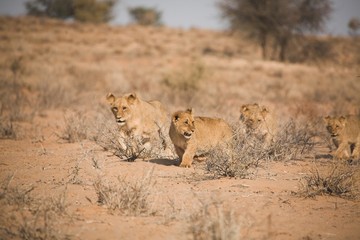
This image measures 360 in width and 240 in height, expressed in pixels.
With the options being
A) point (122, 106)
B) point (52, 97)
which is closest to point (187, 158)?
point (122, 106)

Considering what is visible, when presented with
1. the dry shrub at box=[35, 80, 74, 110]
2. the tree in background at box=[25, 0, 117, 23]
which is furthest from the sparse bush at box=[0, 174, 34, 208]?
the tree in background at box=[25, 0, 117, 23]

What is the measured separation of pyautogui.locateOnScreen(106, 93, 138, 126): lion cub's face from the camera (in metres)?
9.68

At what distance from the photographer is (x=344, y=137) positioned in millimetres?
11086

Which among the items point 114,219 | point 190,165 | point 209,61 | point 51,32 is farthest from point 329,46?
point 114,219

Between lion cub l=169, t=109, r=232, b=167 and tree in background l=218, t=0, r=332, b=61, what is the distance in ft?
102

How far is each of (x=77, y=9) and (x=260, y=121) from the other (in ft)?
178

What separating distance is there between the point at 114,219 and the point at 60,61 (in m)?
24.7

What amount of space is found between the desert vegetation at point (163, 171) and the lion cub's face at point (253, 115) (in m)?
0.37

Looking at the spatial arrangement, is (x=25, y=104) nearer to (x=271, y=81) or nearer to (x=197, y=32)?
(x=271, y=81)

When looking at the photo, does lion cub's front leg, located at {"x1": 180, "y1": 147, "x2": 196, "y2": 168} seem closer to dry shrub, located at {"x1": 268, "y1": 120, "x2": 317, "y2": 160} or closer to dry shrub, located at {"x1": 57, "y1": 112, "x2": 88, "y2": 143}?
dry shrub, located at {"x1": 268, "y1": 120, "x2": 317, "y2": 160}

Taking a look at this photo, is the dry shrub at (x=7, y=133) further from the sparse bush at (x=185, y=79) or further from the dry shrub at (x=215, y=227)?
the sparse bush at (x=185, y=79)

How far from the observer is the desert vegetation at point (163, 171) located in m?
5.73

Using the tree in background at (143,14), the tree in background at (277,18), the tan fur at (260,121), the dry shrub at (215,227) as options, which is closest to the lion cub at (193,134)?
the tan fur at (260,121)

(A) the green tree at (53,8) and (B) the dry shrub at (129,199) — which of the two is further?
(A) the green tree at (53,8)
